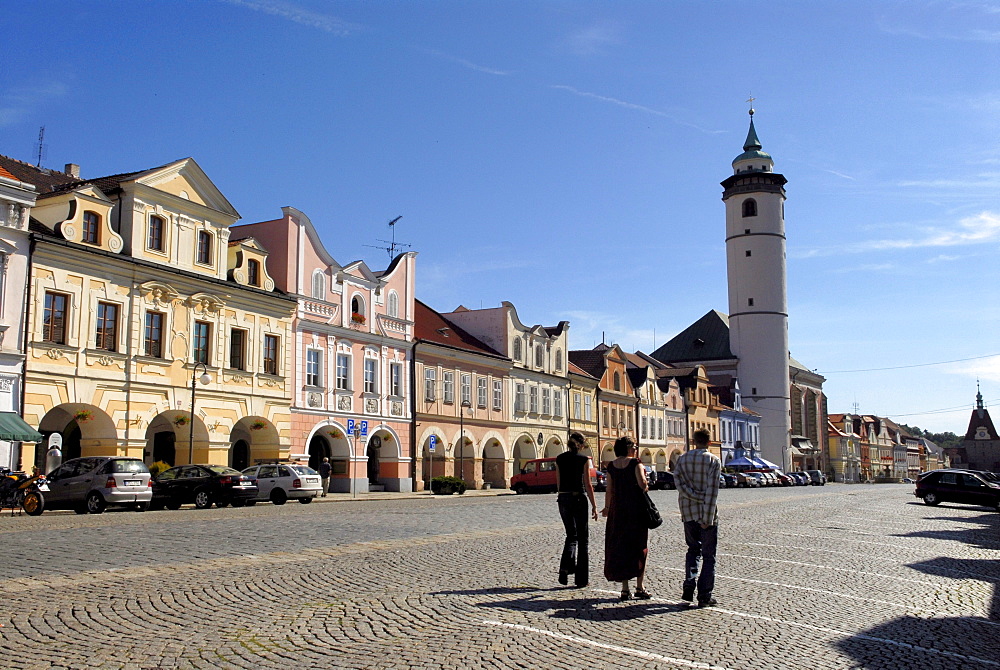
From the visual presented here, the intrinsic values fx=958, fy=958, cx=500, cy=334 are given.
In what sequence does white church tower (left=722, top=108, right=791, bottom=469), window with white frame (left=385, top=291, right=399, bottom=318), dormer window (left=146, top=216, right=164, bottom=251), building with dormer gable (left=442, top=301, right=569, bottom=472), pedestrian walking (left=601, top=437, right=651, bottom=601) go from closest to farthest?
pedestrian walking (left=601, top=437, right=651, bottom=601), dormer window (left=146, top=216, right=164, bottom=251), window with white frame (left=385, top=291, right=399, bottom=318), building with dormer gable (left=442, top=301, right=569, bottom=472), white church tower (left=722, top=108, right=791, bottom=469)

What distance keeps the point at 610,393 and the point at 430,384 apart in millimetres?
24174

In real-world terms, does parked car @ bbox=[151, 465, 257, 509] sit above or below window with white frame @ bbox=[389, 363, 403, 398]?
below

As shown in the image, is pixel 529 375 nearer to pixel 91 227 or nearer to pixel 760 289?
pixel 91 227

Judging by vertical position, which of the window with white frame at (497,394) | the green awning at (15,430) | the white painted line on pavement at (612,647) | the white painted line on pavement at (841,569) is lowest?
the white painted line on pavement at (841,569)

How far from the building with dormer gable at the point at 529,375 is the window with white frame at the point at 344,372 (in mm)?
15008

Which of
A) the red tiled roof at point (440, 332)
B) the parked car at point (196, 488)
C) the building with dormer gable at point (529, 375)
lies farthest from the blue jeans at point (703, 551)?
the building with dormer gable at point (529, 375)

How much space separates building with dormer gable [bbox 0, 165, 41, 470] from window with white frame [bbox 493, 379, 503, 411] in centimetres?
3038

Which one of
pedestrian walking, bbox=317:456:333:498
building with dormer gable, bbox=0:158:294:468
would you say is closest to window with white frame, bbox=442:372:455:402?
pedestrian walking, bbox=317:456:333:498

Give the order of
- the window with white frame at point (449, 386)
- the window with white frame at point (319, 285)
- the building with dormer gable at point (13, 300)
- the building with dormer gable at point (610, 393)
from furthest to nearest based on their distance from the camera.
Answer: the building with dormer gable at point (610, 393) < the window with white frame at point (449, 386) < the window with white frame at point (319, 285) < the building with dormer gable at point (13, 300)

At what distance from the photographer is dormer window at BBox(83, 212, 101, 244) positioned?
108 feet

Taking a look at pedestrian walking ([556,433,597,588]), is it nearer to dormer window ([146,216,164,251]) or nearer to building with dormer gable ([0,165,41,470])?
building with dormer gable ([0,165,41,470])

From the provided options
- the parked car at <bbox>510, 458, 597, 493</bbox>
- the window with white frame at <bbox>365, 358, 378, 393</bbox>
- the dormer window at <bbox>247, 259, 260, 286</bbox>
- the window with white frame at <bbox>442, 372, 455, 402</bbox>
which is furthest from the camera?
the window with white frame at <bbox>442, 372, 455, 402</bbox>

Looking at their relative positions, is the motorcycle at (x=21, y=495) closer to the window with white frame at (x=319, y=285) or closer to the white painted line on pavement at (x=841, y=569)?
the white painted line on pavement at (x=841, y=569)

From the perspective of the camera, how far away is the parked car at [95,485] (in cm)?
2544
